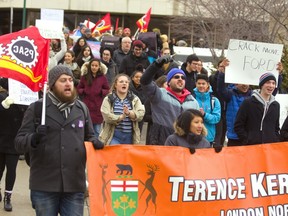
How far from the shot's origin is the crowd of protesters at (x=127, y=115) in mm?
5562

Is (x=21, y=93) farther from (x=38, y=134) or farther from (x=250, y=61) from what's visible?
(x=250, y=61)

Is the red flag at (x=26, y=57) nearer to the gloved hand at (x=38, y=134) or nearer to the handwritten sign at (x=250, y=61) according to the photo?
the gloved hand at (x=38, y=134)

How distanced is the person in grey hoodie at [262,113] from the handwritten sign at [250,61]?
753 millimetres

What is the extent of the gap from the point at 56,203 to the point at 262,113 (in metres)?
3.43

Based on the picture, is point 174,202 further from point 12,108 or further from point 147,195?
point 12,108

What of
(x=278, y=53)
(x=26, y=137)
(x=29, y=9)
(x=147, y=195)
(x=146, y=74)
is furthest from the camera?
(x=29, y=9)

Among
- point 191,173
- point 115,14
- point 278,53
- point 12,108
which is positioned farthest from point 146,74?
point 115,14

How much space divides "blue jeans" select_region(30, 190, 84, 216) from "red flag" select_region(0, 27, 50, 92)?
98cm

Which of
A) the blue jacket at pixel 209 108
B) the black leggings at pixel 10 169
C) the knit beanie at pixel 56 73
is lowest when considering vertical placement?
the black leggings at pixel 10 169

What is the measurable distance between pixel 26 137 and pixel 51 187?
0.45 meters

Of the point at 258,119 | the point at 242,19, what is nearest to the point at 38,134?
the point at 258,119

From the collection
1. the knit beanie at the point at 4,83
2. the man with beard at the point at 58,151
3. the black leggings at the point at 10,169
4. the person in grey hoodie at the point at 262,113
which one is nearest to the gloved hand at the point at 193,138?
the man with beard at the point at 58,151

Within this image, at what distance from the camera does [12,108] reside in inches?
328

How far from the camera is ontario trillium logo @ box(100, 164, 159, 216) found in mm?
5945
